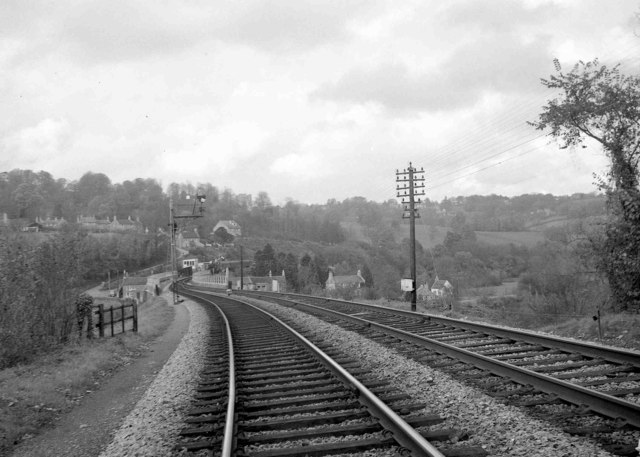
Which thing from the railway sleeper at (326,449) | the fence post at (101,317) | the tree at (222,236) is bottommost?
the fence post at (101,317)

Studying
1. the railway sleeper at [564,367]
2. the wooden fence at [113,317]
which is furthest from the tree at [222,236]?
the railway sleeper at [564,367]

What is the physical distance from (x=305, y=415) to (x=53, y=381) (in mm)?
5827

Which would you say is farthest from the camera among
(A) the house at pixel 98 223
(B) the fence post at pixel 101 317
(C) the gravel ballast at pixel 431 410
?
(A) the house at pixel 98 223

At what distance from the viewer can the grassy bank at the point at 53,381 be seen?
686cm

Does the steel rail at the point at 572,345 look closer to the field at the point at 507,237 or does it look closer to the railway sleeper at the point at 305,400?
the railway sleeper at the point at 305,400

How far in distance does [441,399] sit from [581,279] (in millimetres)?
33477

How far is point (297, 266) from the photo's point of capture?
338ft

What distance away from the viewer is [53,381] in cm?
912

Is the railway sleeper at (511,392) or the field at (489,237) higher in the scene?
the field at (489,237)

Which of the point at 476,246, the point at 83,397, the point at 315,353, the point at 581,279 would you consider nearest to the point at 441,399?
the point at 315,353

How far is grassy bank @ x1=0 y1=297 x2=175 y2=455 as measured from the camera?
6859 mm

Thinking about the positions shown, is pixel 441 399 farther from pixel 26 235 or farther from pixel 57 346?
pixel 26 235

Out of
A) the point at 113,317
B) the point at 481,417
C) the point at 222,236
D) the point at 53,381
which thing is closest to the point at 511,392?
the point at 481,417

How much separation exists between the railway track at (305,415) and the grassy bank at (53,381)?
224 cm
